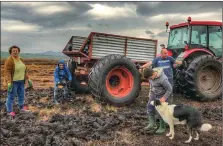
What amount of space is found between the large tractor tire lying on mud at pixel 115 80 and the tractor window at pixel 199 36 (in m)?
2.36

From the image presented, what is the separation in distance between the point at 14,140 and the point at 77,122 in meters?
1.55

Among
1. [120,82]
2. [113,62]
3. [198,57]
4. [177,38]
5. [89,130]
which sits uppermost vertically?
[177,38]

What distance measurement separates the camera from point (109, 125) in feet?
21.7

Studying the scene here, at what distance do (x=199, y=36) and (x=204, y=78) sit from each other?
51.5 inches

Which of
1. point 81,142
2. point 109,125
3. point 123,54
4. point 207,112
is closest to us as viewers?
point 81,142

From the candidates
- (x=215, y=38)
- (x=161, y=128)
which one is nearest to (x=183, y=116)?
(x=161, y=128)

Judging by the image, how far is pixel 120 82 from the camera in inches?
375

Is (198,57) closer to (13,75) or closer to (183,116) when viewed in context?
(183,116)

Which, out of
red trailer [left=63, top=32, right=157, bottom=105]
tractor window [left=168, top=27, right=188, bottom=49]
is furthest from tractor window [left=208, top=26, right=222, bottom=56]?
red trailer [left=63, top=32, right=157, bottom=105]

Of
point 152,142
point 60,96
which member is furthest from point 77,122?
point 60,96

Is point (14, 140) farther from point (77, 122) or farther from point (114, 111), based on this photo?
point (114, 111)

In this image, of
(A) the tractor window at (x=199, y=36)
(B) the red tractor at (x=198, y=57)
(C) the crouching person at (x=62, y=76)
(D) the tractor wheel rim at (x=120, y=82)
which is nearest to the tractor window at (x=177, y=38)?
(B) the red tractor at (x=198, y=57)

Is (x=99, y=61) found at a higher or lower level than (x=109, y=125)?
higher

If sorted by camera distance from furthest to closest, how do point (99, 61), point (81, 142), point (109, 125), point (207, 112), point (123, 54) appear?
point (123, 54), point (99, 61), point (207, 112), point (109, 125), point (81, 142)
